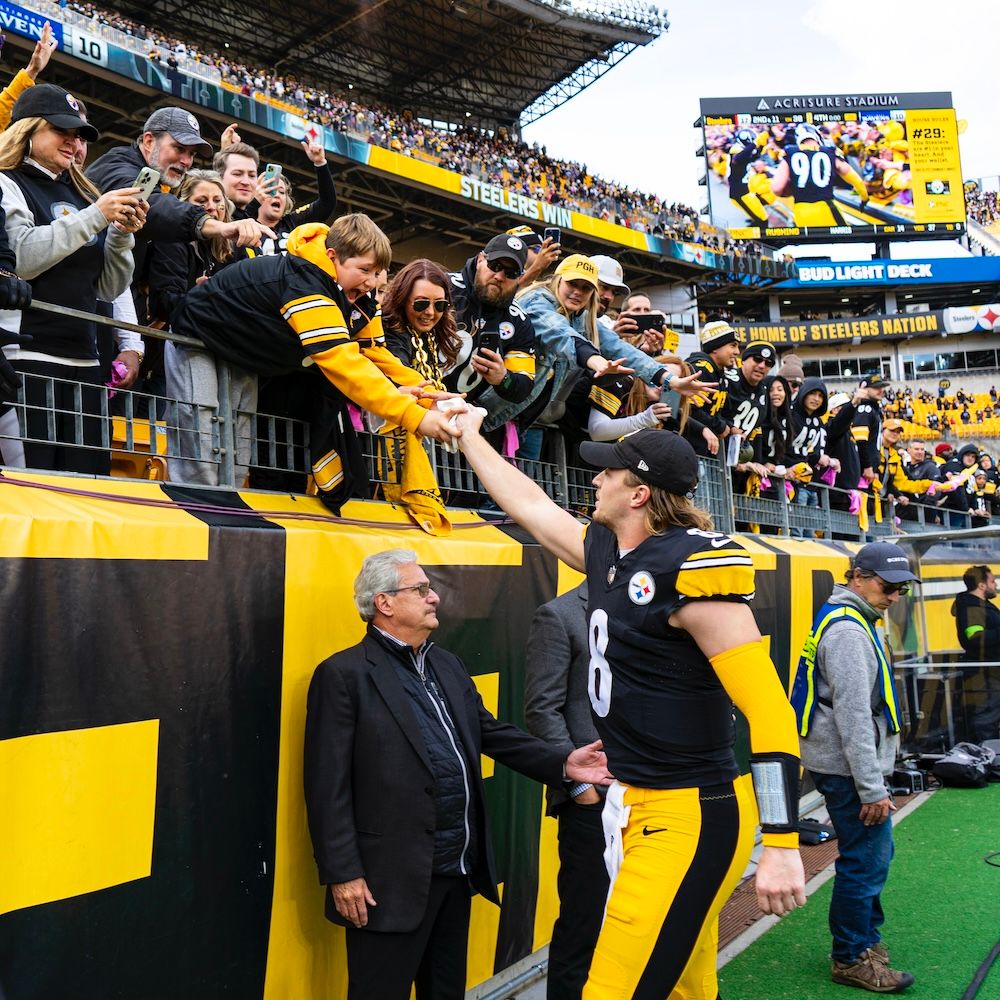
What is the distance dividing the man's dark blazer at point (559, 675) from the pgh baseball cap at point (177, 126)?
2.61 metres

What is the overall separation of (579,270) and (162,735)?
13.3 ft

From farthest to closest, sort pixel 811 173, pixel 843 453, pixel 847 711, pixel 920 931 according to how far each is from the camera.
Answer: pixel 811 173 < pixel 843 453 < pixel 920 931 < pixel 847 711

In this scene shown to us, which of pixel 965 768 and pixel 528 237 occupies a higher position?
pixel 528 237

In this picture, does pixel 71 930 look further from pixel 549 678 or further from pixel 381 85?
pixel 381 85

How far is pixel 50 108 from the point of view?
3773 millimetres

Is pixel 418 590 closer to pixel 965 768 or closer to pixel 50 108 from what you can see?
pixel 50 108

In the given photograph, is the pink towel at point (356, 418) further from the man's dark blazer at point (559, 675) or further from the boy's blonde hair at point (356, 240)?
the man's dark blazer at point (559, 675)

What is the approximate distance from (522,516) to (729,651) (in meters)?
1.00

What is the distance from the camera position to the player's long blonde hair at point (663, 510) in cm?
312

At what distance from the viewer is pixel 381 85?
113 feet

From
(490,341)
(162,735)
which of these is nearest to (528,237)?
(490,341)

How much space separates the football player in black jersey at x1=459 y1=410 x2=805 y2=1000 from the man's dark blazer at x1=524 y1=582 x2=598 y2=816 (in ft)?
3.00

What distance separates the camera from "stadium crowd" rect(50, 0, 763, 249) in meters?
23.7

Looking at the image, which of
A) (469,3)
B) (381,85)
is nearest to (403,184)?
(469,3)
